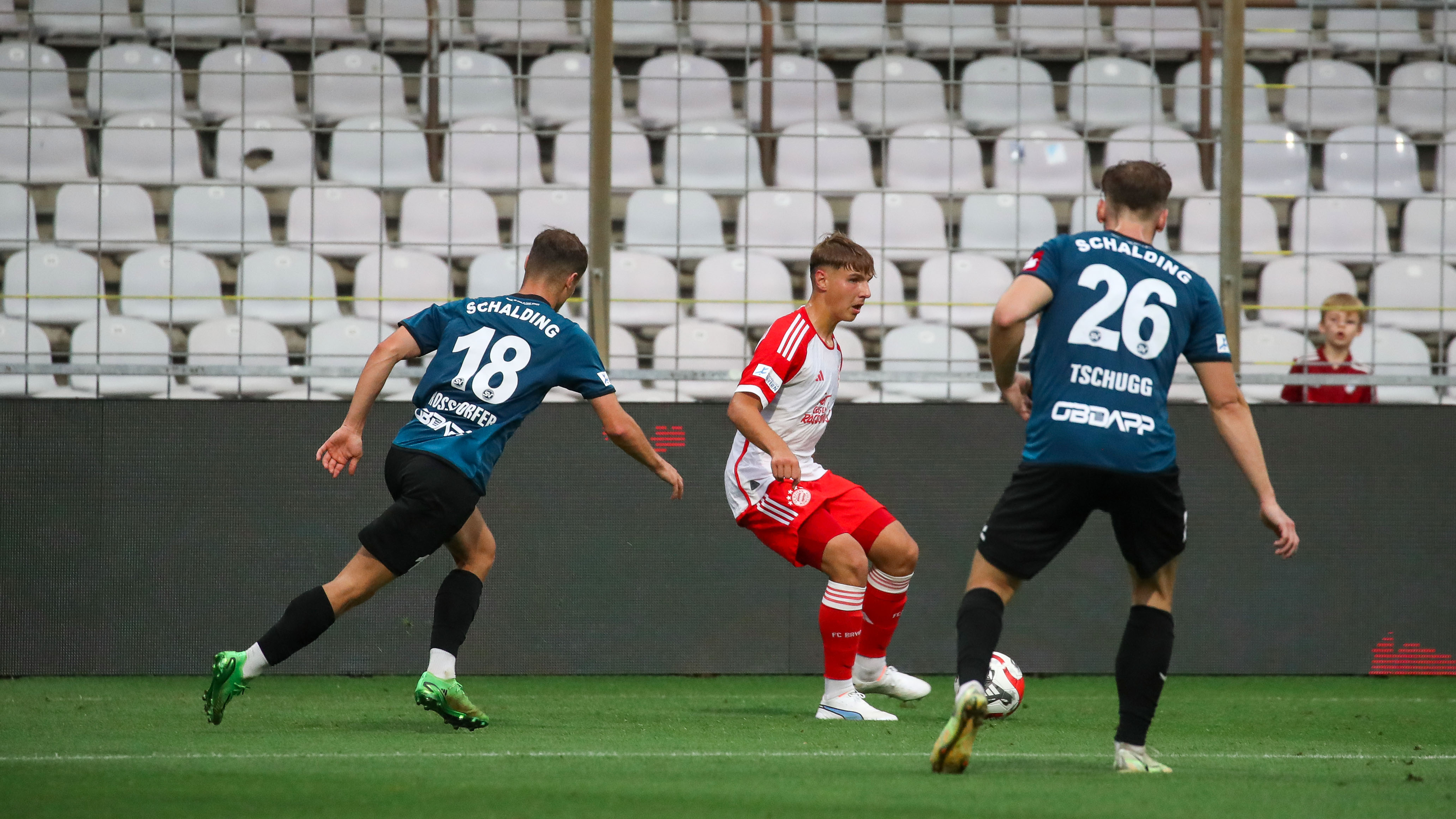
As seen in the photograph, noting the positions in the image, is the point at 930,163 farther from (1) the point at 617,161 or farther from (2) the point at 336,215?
(2) the point at 336,215

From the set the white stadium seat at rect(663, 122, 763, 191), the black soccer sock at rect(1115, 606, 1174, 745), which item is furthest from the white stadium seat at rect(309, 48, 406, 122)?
the black soccer sock at rect(1115, 606, 1174, 745)

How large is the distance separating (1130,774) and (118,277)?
6.38 metres

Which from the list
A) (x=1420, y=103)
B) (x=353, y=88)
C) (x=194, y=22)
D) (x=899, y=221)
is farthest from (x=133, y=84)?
(x=1420, y=103)

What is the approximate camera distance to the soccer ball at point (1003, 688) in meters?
4.81

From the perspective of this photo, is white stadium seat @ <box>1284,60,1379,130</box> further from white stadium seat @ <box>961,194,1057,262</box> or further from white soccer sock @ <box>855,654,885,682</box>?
white soccer sock @ <box>855,654,885,682</box>

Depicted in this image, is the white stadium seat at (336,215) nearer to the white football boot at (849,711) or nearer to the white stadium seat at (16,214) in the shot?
the white stadium seat at (16,214)

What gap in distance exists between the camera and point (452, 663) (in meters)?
4.71

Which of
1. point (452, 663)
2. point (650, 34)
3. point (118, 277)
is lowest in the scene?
point (452, 663)

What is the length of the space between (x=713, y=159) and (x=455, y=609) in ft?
16.1

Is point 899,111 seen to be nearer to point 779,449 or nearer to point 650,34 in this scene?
point 650,34

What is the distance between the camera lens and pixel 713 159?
9.17 metres

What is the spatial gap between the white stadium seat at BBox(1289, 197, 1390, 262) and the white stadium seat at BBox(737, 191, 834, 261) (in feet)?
8.97

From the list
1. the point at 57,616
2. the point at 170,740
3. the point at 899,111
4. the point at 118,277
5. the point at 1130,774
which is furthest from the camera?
the point at 899,111

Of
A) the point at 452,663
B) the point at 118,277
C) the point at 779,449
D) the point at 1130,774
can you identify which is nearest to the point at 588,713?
the point at 452,663
